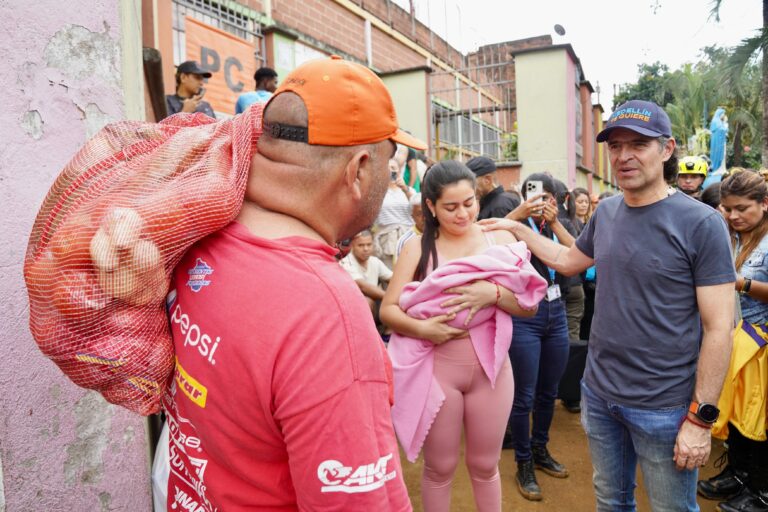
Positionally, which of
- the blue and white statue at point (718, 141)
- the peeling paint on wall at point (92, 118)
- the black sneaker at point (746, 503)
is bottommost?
the black sneaker at point (746, 503)

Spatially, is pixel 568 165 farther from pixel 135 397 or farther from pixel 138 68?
pixel 135 397

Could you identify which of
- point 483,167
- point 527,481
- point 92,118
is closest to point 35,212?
point 92,118

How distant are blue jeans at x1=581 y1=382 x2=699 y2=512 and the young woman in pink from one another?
45 cm

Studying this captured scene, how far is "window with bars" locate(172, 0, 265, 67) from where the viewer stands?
7578 mm

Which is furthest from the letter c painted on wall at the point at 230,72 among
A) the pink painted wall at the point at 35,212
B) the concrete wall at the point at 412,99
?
the pink painted wall at the point at 35,212

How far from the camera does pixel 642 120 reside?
221 centimetres

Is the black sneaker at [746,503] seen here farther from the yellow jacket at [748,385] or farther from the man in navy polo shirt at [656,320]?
the man in navy polo shirt at [656,320]

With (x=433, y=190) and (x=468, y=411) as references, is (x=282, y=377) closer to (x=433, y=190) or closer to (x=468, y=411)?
(x=468, y=411)

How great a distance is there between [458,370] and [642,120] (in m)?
1.44

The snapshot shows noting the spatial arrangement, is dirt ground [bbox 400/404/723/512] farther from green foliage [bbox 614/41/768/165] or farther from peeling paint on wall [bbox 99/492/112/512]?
green foliage [bbox 614/41/768/165]

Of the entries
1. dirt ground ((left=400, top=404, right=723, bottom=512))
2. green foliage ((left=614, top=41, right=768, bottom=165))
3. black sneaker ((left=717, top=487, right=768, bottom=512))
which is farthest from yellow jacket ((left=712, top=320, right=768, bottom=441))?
green foliage ((left=614, top=41, right=768, bottom=165))

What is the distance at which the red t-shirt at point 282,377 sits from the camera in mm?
890

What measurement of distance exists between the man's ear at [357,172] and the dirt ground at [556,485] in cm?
295

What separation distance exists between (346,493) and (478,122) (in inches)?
508
